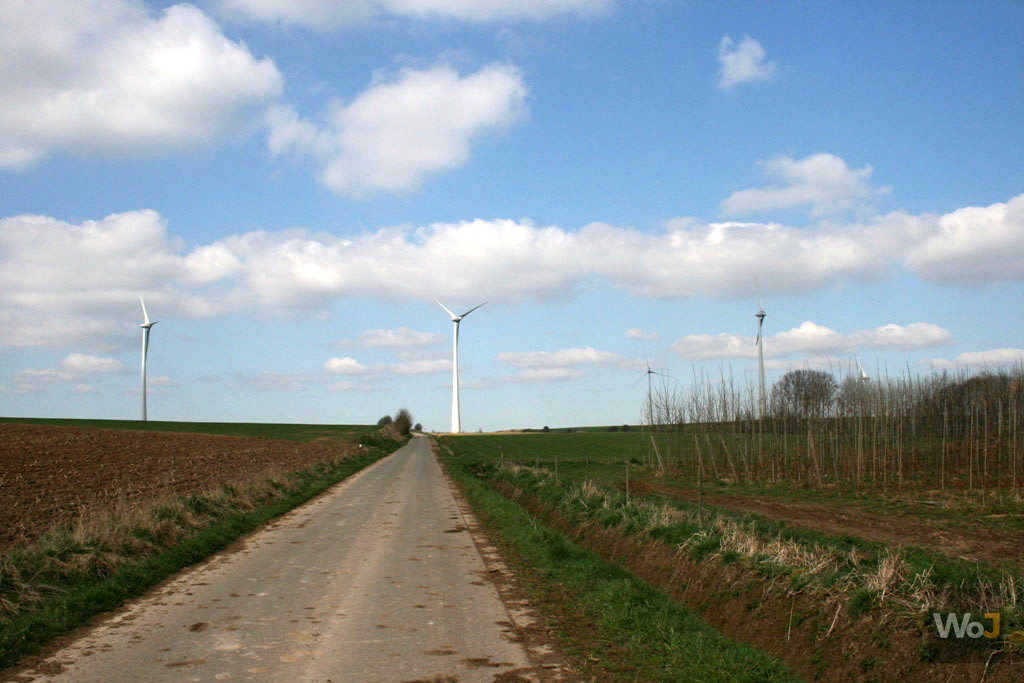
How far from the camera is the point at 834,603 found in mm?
7559

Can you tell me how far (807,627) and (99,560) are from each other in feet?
31.4

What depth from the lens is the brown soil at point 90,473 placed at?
1729 cm

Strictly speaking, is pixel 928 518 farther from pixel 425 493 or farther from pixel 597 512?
pixel 425 493

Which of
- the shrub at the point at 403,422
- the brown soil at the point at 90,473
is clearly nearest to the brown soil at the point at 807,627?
the brown soil at the point at 90,473

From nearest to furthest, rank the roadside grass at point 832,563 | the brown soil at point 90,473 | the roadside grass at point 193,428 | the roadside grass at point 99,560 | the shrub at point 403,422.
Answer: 1. the roadside grass at point 832,563
2. the roadside grass at point 99,560
3. the brown soil at point 90,473
4. the roadside grass at point 193,428
5. the shrub at point 403,422

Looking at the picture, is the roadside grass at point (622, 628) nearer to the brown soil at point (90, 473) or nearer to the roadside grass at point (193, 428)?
the brown soil at point (90, 473)

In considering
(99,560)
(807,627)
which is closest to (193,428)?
(99,560)

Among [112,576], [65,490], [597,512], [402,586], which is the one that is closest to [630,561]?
[597,512]

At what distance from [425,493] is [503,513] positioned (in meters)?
7.34

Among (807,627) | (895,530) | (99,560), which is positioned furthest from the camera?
(895,530)

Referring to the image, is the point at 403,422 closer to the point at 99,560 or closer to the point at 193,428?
the point at 193,428

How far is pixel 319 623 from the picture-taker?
8.08 metres

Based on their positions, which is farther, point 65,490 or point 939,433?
point 939,433

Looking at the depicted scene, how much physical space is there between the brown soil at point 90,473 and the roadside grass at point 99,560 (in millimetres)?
1957
